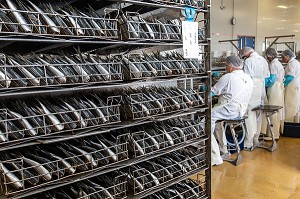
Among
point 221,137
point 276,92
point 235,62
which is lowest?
point 221,137

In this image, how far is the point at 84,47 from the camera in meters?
2.15

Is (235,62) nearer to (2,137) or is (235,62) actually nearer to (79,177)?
(79,177)

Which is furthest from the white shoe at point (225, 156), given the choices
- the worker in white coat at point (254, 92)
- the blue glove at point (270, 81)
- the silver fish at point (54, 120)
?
the silver fish at point (54, 120)

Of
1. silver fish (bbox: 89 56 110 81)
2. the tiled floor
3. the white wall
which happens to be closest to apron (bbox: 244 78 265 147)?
the tiled floor

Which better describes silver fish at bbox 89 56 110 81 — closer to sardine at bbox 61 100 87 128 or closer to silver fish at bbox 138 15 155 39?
sardine at bbox 61 100 87 128

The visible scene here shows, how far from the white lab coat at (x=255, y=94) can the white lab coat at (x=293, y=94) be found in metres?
0.73

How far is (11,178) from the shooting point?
1.49m

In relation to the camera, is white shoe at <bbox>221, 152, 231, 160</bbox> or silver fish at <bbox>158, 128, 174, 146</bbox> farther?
white shoe at <bbox>221, 152, 231, 160</bbox>

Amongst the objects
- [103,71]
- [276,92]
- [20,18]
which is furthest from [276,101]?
[20,18]

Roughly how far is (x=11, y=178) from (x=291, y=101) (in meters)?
5.65

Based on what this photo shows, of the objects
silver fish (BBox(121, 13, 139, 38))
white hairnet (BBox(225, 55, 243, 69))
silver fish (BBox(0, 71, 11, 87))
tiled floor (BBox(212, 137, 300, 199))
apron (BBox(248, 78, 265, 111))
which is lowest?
tiled floor (BBox(212, 137, 300, 199))

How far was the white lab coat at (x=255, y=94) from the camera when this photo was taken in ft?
16.0

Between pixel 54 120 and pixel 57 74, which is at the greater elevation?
pixel 57 74

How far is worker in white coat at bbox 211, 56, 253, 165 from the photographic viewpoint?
13.8ft
